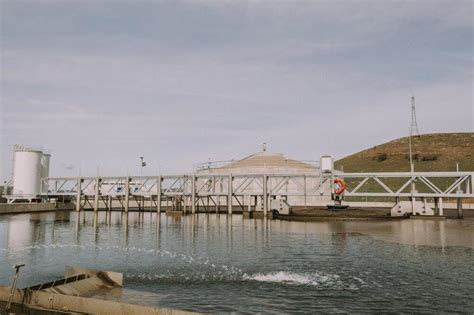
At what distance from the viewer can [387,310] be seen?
17.1 meters

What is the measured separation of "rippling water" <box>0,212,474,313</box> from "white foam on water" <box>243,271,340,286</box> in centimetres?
6

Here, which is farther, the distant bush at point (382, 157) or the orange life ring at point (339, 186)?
the distant bush at point (382, 157)

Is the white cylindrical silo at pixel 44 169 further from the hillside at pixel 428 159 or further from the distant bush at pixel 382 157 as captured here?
the distant bush at pixel 382 157

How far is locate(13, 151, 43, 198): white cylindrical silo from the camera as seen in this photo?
89.6m

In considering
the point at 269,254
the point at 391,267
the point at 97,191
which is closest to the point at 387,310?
the point at 391,267

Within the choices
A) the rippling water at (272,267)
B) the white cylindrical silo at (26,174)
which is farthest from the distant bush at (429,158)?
the white cylindrical silo at (26,174)

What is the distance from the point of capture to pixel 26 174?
90.0 m

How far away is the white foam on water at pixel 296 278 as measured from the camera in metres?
22.0

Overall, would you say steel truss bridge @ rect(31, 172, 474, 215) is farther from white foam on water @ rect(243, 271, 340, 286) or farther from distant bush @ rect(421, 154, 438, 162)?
distant bush @ rect(421, 154, 438, 162)

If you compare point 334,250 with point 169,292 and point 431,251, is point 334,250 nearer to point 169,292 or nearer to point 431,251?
point 431,251

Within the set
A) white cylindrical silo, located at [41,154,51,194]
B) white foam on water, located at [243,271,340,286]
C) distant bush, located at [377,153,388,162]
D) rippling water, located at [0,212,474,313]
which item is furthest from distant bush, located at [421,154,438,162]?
white foam on water, located at [243,271,340,286]

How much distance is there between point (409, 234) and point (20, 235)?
43454 mm

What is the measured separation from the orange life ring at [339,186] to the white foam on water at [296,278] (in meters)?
48.8

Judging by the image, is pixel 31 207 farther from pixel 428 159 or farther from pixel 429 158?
pixel 429 158
